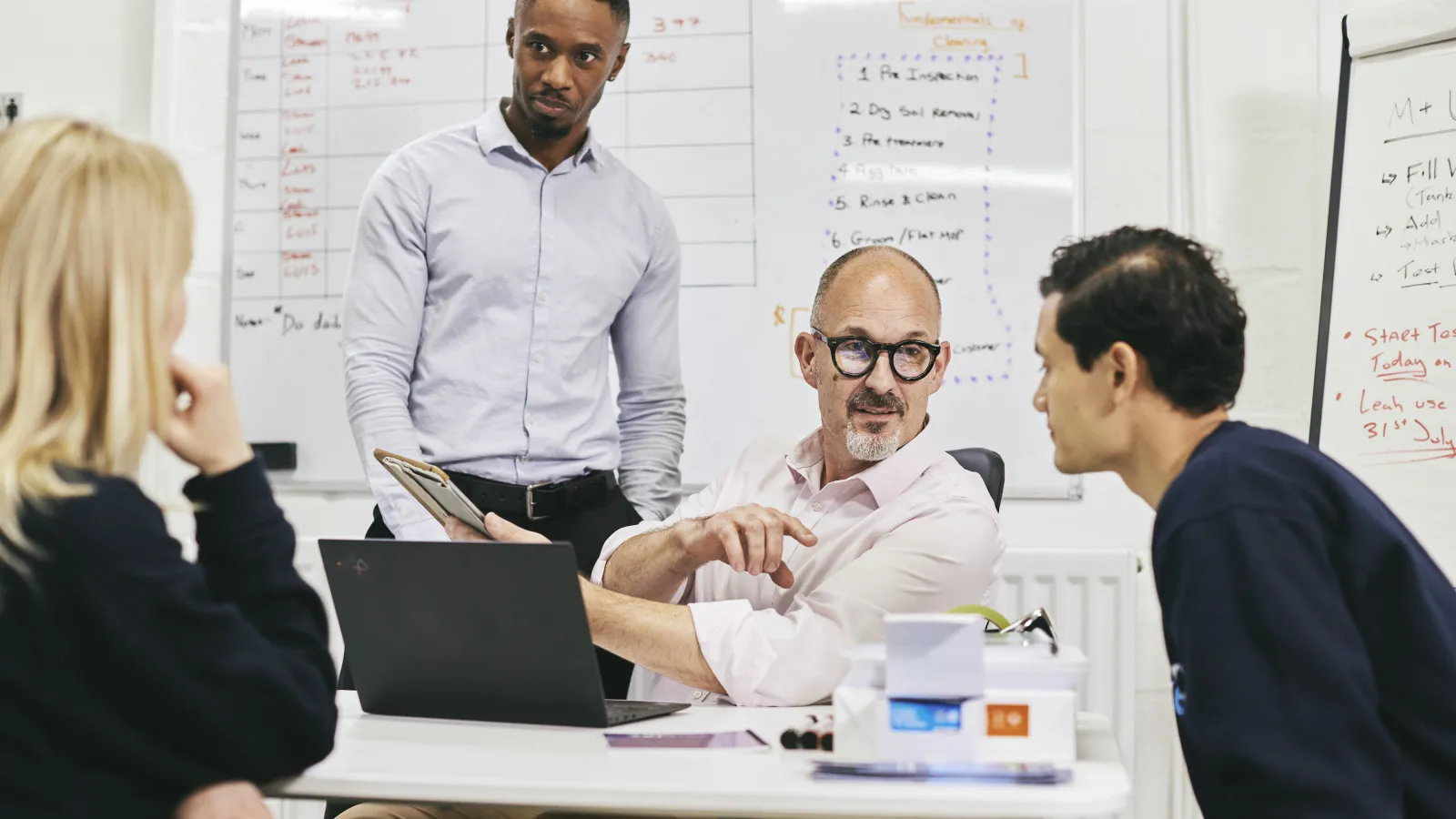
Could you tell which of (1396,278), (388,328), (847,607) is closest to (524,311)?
(388,328)

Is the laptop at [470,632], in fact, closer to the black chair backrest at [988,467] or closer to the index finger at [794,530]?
the index finger at [794,530]

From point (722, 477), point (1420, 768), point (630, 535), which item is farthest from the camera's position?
point (722, 477)

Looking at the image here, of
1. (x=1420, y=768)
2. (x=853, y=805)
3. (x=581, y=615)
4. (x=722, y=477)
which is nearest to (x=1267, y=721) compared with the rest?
(x=1420, y=768)

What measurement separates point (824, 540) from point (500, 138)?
0.98 m

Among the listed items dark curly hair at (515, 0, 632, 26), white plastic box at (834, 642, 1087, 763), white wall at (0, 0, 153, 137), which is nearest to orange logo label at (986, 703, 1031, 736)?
white plastic box at (834, 642, 1087, 763)

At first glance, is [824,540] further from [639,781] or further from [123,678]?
[123,678]

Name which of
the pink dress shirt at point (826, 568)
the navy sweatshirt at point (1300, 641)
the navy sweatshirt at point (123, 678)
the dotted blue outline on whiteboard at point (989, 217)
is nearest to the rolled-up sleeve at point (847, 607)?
the pink dress shirt at point (826, 568)

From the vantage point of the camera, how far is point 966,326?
9.60ft

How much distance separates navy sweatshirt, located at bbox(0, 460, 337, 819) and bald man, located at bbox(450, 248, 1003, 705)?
59 cm

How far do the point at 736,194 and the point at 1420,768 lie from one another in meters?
2.09

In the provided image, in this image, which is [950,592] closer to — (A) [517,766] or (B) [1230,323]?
(B) [1230,323]

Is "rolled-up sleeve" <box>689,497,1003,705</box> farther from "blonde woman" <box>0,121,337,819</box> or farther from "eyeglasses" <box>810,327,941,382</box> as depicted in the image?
"blonde woman" <box>0,121,337,819</box>

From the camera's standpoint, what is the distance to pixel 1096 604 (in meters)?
2.79

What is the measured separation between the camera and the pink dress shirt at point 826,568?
1587 millimetres
